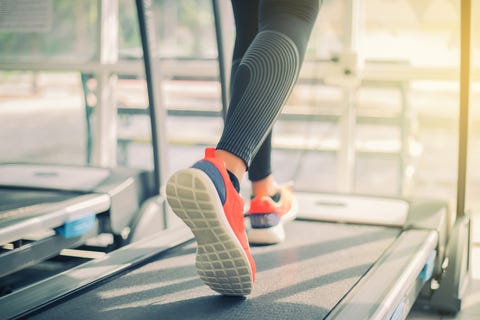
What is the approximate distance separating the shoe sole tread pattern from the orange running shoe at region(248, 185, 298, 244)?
15.8 inches

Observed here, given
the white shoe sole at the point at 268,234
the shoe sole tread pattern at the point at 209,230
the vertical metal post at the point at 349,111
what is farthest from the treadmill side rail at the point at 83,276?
the vertical metal post at the point at 349,111

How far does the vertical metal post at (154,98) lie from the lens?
226 centimetres

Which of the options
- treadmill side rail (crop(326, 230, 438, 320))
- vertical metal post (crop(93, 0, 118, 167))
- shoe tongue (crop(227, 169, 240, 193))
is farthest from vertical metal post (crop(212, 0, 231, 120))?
shoe tongue (crop(227, 169, 240, 193))

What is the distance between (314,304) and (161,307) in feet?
1.00

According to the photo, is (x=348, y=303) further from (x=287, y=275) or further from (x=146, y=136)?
(x=146, y=136)

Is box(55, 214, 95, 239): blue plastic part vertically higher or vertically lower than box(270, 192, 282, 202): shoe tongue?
lower

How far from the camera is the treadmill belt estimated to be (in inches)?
45.5

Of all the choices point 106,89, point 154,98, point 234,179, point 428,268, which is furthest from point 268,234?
point 106,89

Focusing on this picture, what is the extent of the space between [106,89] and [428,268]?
6.42 feet

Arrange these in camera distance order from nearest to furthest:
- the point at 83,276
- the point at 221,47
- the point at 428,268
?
the point at 83,276
the point at 428,268
the point at 221,47

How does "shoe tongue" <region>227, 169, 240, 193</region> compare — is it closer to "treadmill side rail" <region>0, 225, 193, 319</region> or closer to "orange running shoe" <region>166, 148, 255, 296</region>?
"orange running shoe" <region>166, 148, 255, 296</region>

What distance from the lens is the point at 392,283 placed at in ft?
4.17

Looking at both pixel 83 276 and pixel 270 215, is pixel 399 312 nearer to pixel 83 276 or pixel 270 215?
pixel 270 215

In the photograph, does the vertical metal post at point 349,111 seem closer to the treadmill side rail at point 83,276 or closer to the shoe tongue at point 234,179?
the treadmill side rail at point 83,276
